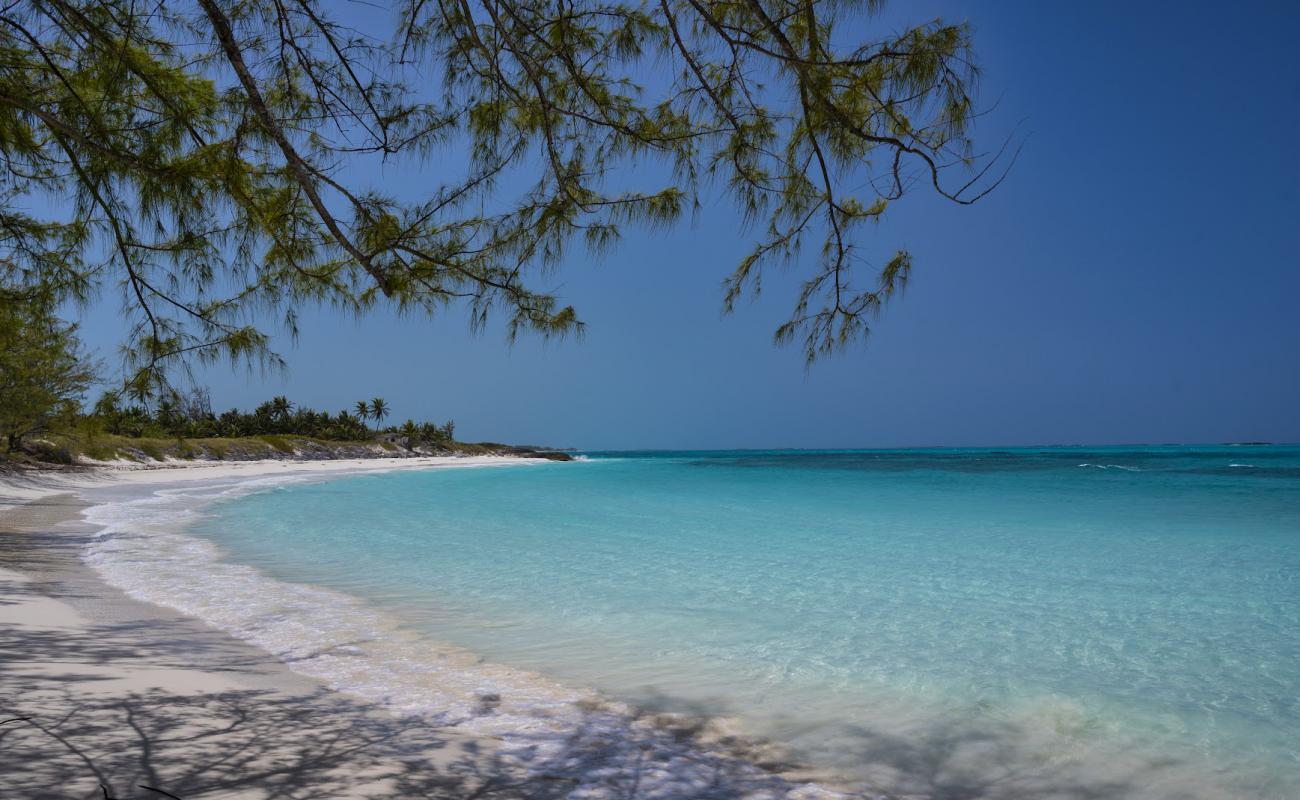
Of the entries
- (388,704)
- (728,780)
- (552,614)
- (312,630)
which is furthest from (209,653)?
(728,780)

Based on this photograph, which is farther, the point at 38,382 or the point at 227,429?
the point at 227,429

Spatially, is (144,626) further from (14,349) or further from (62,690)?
(14,349)

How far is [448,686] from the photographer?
3250mm

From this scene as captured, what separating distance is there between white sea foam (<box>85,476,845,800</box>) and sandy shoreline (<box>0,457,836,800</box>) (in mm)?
14

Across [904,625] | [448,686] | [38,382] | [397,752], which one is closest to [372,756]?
[397,752]

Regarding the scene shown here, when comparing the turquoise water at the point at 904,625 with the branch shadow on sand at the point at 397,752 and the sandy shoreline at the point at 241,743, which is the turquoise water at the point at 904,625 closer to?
the branch shadow on sand at the point at 397,752

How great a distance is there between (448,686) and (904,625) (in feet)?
10.2

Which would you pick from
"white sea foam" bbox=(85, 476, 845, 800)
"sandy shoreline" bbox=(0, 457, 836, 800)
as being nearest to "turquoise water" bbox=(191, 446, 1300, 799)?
"white sea foam" bbox=(85, 476, 845, 800)

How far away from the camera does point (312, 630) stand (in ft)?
13.8

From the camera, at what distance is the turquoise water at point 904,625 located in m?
2.85

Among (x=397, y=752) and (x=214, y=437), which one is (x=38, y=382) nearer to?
(x=397, y=752)

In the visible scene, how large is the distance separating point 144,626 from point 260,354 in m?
1.67

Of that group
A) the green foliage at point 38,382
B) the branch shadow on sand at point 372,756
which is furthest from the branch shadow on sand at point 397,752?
the green foliage at point 38,382

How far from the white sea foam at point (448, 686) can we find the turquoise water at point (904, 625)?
250 millimetres
